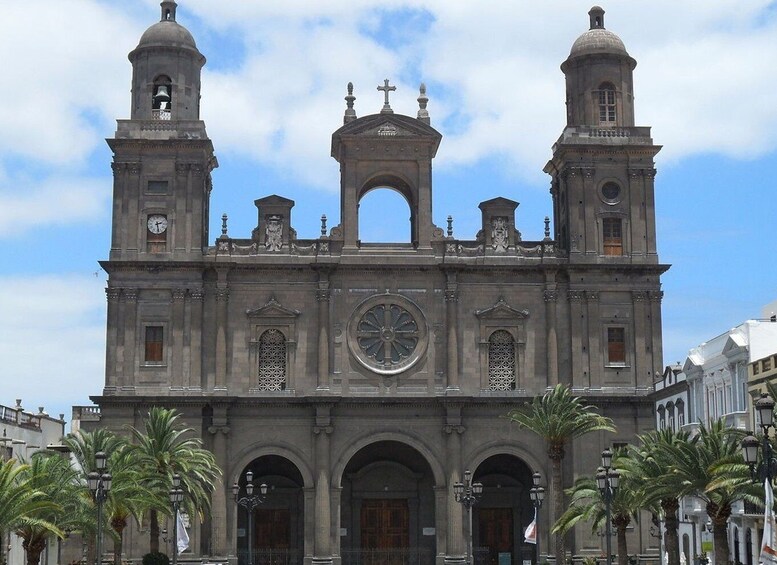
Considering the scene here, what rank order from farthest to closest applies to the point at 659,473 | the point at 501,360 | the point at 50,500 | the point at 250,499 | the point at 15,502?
the point at 501,360 < the point at 250,499 < the point at 659,473 < the point at 50,500 < the point at 15,502

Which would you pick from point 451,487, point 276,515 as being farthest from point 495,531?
point 276,515

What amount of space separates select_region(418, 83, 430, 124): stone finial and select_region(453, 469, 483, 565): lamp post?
61.4ft

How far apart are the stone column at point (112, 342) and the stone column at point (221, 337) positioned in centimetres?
489

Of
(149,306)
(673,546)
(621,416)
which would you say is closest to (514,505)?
(621,416)

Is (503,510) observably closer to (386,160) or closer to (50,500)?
(386,160)

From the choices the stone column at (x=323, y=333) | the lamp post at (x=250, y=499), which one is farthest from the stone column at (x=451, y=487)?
the lamp post at (x=250, y=499)

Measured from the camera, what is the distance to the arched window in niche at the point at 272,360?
63656 mm

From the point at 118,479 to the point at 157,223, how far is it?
1885cm

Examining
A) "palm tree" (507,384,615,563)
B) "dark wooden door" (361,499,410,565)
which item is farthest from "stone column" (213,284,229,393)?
"palm tree" (507,384,615,563)

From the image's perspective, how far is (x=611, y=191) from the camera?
216 ft

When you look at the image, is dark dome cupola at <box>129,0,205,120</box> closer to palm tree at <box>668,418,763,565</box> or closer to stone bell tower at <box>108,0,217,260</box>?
stone bell tower at <box>108,0,217,260</box>

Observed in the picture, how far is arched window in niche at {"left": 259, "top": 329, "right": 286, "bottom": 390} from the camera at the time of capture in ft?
209

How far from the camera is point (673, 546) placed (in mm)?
49469

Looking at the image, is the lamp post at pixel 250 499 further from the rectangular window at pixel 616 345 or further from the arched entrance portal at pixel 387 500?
the rectangular window at pixel 616 345
